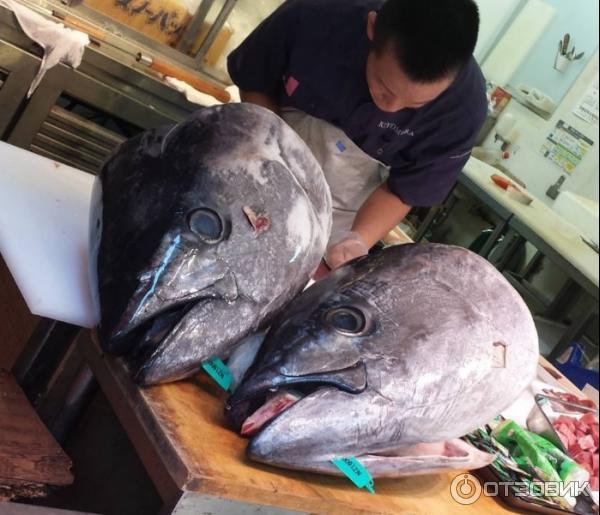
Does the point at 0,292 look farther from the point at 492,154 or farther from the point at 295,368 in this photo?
the point at 492,154

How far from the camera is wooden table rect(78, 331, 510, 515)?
3.50 ft

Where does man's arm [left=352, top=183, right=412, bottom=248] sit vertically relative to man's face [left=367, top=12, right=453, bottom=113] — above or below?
below

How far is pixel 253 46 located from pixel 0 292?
Answer: 1.13 metres

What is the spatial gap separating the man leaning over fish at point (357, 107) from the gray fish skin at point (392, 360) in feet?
1.66

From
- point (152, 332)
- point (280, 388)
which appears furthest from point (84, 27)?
point (280, 388)

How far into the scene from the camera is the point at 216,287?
1188 millimetres

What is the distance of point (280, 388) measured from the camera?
1147mm

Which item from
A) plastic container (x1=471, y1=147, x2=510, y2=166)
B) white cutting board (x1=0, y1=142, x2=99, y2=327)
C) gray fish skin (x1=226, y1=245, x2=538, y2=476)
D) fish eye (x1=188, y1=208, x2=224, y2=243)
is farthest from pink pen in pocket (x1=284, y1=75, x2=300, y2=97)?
plastic container (x1=471, y1=147, x2=510, y2=166)

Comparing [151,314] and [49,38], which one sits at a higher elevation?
[151,314]

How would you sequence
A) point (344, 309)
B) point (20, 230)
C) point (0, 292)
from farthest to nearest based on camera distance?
1. point (0, 292)
2. point (20, 230)
3. point (344, 309)

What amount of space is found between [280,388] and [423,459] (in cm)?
31

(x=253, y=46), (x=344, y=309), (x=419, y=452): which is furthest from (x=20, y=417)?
(x=253, y=46)

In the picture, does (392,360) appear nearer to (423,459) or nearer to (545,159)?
(423,459)

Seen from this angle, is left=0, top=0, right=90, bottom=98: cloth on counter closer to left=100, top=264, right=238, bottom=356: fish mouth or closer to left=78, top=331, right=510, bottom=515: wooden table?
left=78, top=331, right=510, bottom=515: wooden table
